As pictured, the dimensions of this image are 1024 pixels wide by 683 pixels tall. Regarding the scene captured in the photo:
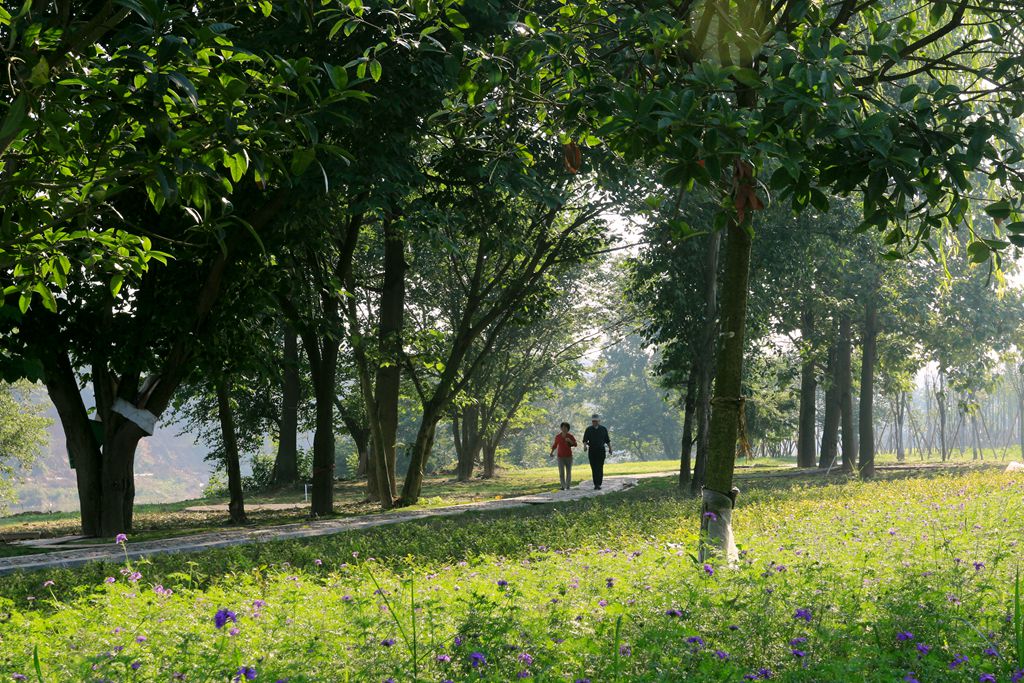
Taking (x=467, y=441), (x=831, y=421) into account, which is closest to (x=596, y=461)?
(x=831, y=421)

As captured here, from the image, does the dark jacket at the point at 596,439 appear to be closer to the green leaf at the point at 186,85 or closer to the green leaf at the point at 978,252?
the green leaf at the point at 978,252

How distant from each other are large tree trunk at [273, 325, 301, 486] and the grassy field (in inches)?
740

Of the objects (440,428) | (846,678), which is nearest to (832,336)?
(846,678)

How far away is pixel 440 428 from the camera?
230ft

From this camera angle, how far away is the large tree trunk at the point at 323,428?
16391mm

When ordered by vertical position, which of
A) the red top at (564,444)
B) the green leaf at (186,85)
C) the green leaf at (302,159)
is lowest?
the red top at (564,444)

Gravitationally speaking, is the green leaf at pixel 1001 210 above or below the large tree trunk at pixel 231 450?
above

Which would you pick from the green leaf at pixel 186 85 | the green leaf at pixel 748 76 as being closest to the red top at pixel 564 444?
the green leaf at pixel 748 76

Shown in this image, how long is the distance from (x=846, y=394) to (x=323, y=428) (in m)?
18.5

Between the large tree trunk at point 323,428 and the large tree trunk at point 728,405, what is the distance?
10035 millimetres

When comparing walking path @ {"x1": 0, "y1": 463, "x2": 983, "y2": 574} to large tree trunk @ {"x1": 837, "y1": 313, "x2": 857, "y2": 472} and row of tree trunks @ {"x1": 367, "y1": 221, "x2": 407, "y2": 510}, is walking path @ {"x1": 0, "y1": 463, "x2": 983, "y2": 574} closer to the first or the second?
row of tree trunks @ {"x1": 367, "y1": 221, "x2": 407, "y2": 510}

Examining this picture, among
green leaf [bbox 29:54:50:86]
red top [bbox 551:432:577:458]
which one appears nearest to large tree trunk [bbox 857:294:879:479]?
red top [bbox 551:432:577:458]

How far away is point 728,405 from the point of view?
7.39m

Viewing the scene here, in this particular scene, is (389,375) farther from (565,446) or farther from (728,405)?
(728,405)
